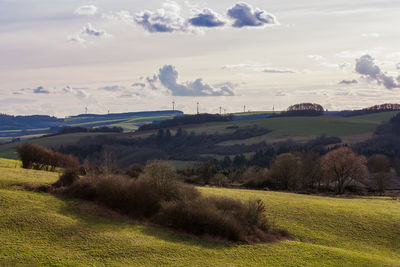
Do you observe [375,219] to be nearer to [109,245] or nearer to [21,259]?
[109,245]

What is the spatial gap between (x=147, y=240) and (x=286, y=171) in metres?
62.5

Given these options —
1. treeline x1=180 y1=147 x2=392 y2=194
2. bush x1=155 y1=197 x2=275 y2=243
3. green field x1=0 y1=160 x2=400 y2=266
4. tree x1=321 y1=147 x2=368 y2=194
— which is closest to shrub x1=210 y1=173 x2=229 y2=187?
treeline x1=180 y1=147 x2=392 y2=194

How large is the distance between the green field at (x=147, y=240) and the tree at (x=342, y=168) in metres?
35.6

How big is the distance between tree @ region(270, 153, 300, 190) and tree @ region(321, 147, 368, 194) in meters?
7.40

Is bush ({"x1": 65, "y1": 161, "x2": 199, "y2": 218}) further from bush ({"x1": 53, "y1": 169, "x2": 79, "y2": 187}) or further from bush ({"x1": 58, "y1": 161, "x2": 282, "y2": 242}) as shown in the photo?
bush ({"x1": 53, "y1": 169, "x2": 79, "y2": 187})

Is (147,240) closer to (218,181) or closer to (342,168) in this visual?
(218,181)

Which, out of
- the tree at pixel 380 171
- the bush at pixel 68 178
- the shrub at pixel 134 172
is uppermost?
the bush at pixel 68 178

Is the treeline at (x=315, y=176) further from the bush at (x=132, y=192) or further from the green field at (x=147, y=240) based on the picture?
the bush at (x=132, y=192)

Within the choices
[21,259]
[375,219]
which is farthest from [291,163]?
[21,259]

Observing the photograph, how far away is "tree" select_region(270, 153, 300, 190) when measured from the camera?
9819 cm

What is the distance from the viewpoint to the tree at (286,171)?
98188 millimetres

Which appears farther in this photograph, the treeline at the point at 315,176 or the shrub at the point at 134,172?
the treeline at the point at 315,176

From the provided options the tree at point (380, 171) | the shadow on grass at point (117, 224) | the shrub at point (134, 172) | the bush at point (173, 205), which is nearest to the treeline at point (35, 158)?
the shrub at point (134, 172)

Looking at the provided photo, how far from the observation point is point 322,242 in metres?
50.5
